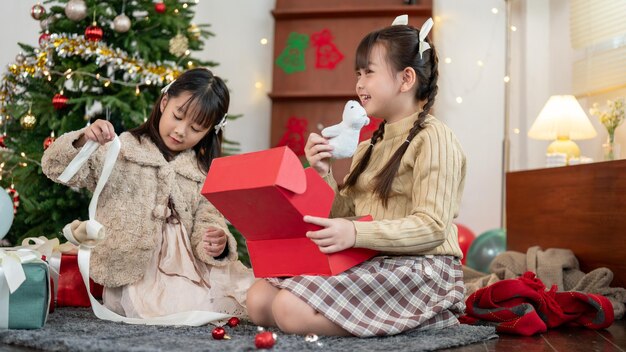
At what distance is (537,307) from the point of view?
1735 millimetres

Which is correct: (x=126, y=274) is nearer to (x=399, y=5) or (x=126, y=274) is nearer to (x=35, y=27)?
(x=35, y=27)

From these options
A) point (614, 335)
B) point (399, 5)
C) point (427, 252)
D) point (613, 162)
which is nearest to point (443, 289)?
point (427, 252)

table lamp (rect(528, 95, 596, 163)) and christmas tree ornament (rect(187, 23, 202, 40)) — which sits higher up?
christmas tree ornament (rect(187, 23, 202, 40))

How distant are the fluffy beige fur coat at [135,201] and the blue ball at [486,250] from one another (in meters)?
1.56

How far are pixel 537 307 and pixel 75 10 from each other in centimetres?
→ 176

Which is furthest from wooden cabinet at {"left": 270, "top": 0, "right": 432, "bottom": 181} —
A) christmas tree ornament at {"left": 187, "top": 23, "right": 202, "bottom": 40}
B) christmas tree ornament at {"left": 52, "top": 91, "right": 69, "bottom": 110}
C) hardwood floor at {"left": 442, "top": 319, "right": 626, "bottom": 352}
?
hardwood floor at {"left": 442, "top": 319, "right": 626, "bottom": 352}

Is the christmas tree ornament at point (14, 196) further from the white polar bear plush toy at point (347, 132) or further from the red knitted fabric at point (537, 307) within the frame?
the red knitted fabric at point (537, 307)

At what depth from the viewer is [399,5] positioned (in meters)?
4.11

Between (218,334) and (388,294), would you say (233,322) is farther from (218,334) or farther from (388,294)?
(388,294)

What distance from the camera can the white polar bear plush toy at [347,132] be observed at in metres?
1.54

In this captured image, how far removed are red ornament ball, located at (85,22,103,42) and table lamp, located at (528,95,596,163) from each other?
1748 millimetres

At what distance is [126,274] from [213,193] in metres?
0.49

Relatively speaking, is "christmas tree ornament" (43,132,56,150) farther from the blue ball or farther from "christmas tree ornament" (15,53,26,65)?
the blue ball

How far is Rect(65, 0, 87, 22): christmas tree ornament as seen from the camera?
2.44 meters
